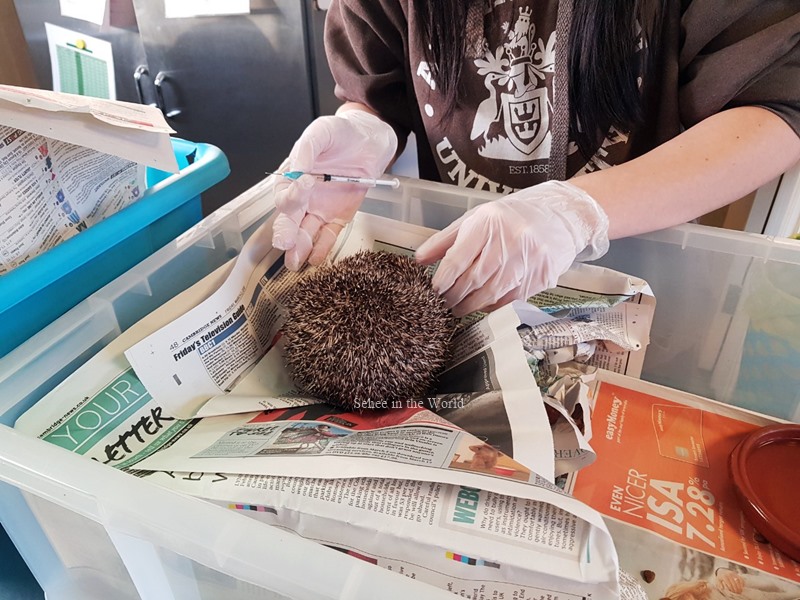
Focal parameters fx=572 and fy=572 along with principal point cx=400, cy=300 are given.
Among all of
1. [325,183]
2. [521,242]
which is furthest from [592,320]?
[325,183]

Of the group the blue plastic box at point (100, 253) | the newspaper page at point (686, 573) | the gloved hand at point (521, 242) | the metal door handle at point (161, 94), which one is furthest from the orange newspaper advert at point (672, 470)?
the metal door handle at point (161, 94)

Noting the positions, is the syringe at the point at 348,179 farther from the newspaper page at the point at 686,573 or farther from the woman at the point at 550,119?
the newspaper page at the point at 686,573

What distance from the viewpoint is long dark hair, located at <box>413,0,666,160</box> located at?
64 centimetres

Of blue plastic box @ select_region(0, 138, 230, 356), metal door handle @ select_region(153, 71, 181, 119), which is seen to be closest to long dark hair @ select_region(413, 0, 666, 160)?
blue plastic box @ select_region(0, 138, 230, 356)

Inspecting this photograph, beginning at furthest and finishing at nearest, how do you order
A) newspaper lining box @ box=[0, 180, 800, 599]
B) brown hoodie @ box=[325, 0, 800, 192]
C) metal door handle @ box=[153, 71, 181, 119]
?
metal door handle @ box=[153, 71, 181, 119]
brown hoodie @ box=[325, 0, 800, 192]
newspaper lining box @ box=[0, 180, 800, 599]

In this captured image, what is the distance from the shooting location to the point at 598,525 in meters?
0.37

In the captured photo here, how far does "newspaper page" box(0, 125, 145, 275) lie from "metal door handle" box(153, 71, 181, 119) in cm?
121

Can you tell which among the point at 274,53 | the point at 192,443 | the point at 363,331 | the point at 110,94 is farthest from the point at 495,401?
the point at 274,53

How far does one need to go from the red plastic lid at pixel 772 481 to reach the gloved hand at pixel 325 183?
0.50 meters

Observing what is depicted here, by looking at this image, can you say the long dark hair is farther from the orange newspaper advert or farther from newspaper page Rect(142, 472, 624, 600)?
newspaper page Rect(142, 472, 624, 600)

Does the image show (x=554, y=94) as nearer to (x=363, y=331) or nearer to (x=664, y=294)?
(x=664, y=294)

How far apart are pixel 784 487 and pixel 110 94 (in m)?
0.95

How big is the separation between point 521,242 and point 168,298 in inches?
15.3

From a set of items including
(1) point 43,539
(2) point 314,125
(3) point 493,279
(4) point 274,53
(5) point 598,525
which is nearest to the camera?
(5) point 598,525
